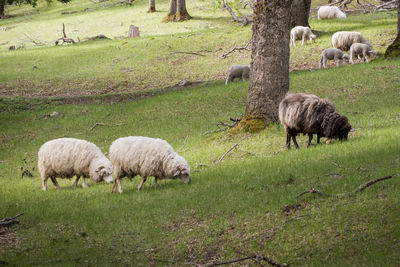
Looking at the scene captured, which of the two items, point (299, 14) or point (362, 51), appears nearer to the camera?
point (362, 51)

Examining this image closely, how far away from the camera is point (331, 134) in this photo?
11695mm

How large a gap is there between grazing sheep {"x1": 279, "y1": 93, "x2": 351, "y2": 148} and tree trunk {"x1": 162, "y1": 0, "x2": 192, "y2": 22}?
111ft

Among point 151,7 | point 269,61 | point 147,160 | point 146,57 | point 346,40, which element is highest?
point 151,7

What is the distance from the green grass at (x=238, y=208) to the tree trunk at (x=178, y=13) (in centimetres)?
3022

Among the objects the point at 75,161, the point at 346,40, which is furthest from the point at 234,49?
the point at 75,161

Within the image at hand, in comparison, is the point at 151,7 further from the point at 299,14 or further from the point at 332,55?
the point at 332,55

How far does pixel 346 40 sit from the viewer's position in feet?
79.7

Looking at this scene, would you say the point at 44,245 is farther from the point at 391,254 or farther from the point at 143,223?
the point at 391,254

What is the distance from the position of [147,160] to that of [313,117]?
394 centimetres

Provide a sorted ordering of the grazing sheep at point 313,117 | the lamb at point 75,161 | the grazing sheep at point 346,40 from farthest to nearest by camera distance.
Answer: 1. the grazing sheep at point 346,40
2. the lamb at point 75,161
3. the grazing sheep at point 313,117

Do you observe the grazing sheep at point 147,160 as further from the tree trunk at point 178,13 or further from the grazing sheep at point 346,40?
the tree trunk at point 178,13

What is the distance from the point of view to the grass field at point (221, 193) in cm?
731

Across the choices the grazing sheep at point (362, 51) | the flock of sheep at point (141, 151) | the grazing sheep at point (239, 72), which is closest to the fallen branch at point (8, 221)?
the flock of sheep at point (141, 151)

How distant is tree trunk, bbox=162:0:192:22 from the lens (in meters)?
44.2
